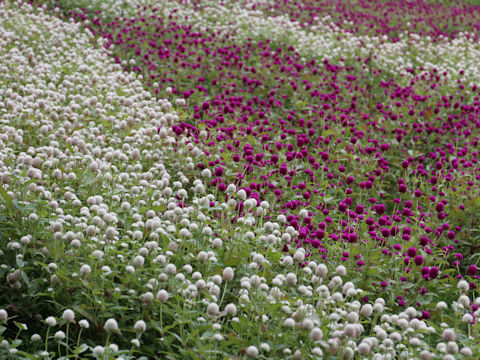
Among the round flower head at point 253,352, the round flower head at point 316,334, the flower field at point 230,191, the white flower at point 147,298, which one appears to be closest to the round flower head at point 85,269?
the flower field at point 230,191

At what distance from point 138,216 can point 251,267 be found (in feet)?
3.61

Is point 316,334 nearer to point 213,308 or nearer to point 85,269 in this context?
point 213,308

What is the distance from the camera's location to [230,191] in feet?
15.7

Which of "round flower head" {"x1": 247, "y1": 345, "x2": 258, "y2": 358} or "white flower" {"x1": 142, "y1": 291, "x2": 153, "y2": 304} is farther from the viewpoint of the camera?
"white flower" {"x1": 142, "y1": 291, "x2": 153, "y2": 304}

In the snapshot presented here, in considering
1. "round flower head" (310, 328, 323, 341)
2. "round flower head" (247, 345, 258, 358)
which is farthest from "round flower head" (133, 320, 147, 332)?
"round flower head" (310, 328, 323, 341)

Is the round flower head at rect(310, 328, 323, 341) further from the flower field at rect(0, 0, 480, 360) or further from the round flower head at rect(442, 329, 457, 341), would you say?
the round flower head at rect(442, 329, 457, 341)

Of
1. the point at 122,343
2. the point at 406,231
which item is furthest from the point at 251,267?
the point at 406,231

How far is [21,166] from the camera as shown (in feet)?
15.3

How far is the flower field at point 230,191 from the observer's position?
11.2 feet

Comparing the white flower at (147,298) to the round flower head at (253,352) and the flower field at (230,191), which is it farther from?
the round flower head at (253,352)

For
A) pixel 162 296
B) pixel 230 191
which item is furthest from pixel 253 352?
pixel 230 191

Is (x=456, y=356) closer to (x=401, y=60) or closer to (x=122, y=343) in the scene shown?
(x=122, y=343)

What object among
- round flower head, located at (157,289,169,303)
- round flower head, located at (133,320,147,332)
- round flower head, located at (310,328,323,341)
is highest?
round flower head, located at (310,328,323,341)

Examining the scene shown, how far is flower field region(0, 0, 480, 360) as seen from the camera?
3.41 meters
